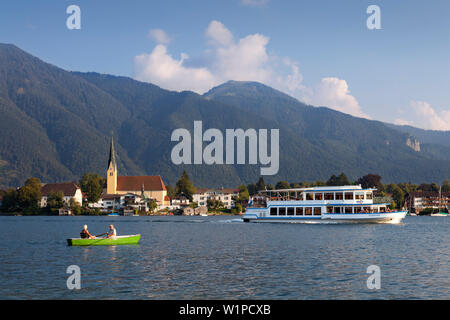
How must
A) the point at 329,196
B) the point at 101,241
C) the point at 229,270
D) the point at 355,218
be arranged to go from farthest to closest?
1. the point at 329,196
2. the point at 355,218
3. the point at 101,241
4. the point at 229,270

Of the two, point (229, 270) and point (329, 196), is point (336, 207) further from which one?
point (229, 270)

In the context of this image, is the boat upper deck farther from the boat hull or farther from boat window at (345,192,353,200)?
the boat hull

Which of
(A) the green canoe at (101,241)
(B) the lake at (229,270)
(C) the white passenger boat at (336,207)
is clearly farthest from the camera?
(C) the white passenger boat at (336,207)

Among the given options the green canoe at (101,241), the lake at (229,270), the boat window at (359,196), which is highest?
the boat window at (359,196)

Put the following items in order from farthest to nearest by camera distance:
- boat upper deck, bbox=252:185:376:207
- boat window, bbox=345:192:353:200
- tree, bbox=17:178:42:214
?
tree, bbox=17:178:42:214
boat window, bbox=345:192:353:200
boat upper deck, bbox=252:185:376:207

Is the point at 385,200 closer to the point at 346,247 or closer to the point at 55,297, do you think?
the point at 346,247

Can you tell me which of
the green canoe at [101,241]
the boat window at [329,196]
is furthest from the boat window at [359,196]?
the green canoe at [101,241]

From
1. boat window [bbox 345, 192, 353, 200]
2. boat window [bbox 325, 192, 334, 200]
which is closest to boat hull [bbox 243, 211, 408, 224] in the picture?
boat window [bbox 345, 192, 353, 200]

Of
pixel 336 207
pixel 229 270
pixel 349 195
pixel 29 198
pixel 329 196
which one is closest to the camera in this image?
pixel 229 270

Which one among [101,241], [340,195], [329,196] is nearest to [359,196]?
[340,195]

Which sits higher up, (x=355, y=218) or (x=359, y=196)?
(x=359, y=196)

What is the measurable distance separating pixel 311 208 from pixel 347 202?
770cm

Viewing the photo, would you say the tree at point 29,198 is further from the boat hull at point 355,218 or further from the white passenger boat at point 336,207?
the boat hull at point 355,218
